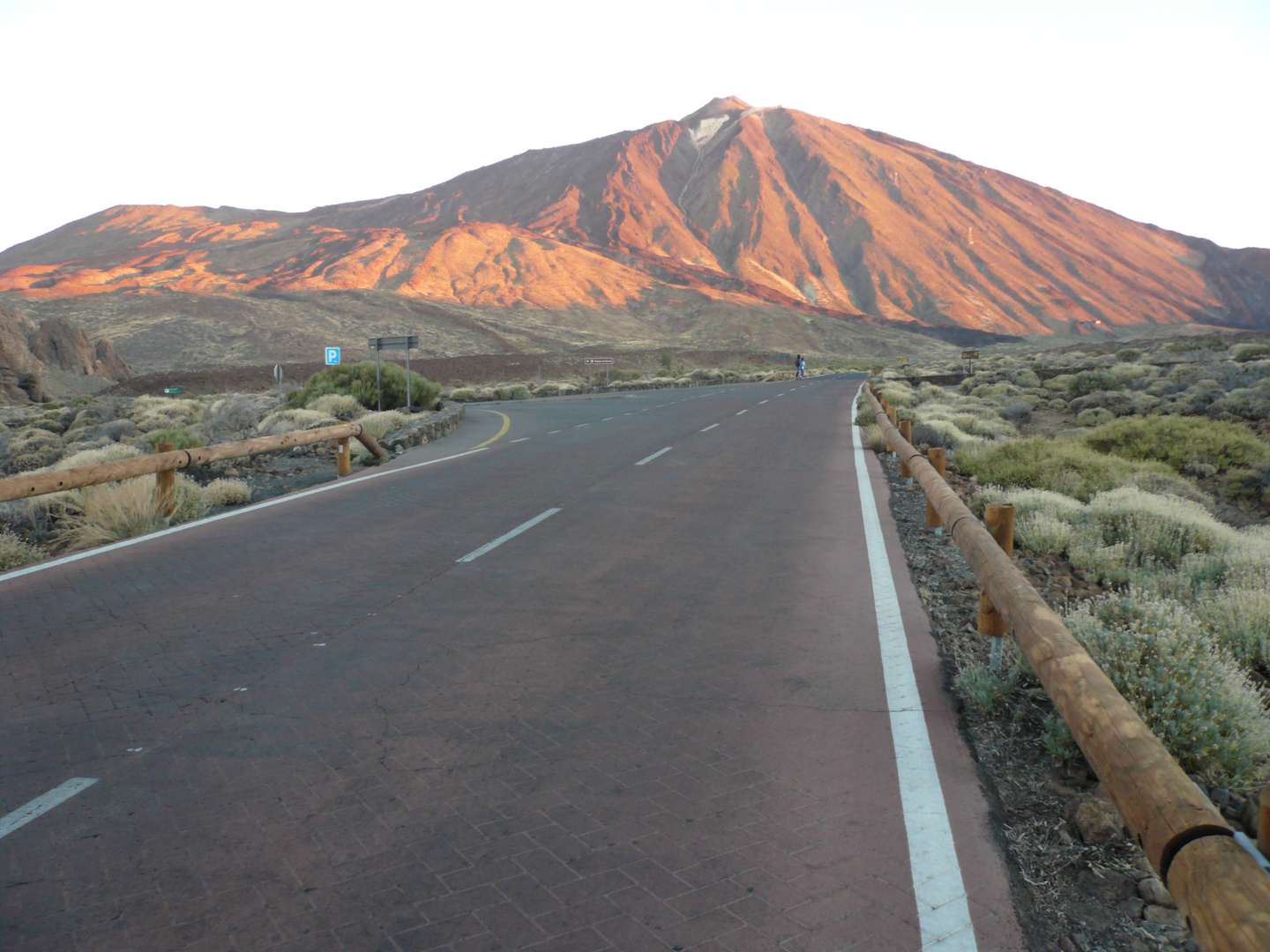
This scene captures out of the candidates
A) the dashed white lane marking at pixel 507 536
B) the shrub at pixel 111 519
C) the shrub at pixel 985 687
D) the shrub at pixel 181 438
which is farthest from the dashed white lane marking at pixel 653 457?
the shrub at pixel 985 687

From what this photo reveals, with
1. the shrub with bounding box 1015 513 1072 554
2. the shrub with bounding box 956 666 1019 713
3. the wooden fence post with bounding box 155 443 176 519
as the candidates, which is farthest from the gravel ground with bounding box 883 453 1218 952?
the wooden fence post with bounding box 155 443 176 519

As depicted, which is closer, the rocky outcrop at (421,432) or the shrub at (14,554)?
the shrub at (14,554)

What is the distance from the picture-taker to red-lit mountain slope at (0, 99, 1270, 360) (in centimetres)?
11831

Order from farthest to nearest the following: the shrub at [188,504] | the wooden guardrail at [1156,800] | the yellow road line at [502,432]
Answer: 1. the yellow road line at [502,432]
2. the shrub at [188,504]
3. the wooden guardrail at [1156,800]

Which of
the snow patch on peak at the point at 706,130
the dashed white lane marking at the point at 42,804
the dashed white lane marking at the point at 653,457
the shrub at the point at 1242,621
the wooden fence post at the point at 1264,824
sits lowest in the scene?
the dashed white lane marking at the point at 653,457

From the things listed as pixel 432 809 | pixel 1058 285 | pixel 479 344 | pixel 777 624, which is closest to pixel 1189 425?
pixel 777 624

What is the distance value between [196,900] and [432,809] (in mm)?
898

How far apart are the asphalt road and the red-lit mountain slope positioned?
9336 centimetres

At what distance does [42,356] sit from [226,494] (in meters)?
48.5

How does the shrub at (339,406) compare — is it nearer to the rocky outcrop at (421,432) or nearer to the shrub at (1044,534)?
the rocky outcrop at (421,432)

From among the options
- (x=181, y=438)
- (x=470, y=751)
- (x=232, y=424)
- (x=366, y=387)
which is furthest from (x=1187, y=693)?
(x=366, y=387)

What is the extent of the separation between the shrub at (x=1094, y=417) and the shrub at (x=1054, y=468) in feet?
28.6

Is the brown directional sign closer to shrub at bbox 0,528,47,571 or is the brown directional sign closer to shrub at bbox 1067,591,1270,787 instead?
shrub at bbox 0,528,47,571

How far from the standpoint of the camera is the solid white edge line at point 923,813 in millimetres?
2953
